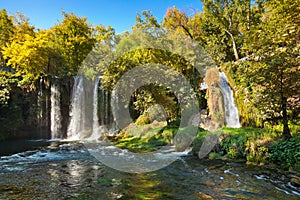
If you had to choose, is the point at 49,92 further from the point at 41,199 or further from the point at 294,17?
the point at 294,17

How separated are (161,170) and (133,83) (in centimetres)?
921

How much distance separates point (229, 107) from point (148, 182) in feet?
34.7

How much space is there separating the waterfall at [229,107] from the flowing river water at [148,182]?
6.42 meters

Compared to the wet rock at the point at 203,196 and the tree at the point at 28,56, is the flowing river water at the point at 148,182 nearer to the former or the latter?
the wet rock at the point at 203,196

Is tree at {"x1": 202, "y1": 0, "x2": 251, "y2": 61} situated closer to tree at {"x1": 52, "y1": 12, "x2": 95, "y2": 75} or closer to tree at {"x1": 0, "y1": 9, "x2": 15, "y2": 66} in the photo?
tree at {"x1": 52, "y1": 12, "x2": 95, "y2": 75}

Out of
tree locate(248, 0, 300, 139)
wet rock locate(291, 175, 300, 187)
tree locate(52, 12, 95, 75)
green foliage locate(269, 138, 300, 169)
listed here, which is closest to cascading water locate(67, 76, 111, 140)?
tree locate(52, 12, 95, 75)

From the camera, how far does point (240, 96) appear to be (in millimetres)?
15336

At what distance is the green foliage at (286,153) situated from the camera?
311 inches

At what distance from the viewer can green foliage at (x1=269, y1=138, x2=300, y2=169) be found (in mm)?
7898

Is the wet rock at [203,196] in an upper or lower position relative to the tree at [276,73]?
lower

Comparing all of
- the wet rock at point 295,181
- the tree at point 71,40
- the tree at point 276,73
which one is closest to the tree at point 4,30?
the tree at point 71,40

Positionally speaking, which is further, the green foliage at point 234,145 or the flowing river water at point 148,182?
the green foliage at point 234,145

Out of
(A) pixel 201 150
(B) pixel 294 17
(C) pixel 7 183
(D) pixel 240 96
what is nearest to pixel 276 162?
(A) pixel 201 150

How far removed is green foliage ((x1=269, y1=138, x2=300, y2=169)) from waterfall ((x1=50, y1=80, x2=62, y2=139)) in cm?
1889
